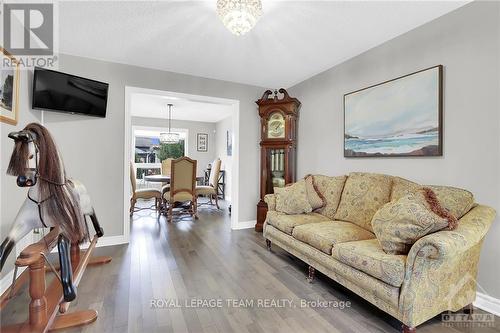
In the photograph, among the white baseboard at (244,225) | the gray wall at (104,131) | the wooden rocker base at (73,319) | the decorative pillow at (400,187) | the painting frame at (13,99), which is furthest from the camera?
the white baseboard at (244,225)

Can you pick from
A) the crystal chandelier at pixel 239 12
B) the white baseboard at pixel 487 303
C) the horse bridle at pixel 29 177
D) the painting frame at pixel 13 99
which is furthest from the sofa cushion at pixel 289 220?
the painting frame at pixel 13 99

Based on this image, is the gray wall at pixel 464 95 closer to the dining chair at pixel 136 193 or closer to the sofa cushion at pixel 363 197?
the sofa cushion at pixel 363 197

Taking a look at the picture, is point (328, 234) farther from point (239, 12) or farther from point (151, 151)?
point (151, 151)

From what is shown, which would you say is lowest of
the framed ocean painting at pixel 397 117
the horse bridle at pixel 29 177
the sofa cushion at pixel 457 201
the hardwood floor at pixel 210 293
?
the hardwood floor at pixel 210 293

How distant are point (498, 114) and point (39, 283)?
3364 millimetres

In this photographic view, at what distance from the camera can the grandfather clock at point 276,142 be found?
3791 millimetres

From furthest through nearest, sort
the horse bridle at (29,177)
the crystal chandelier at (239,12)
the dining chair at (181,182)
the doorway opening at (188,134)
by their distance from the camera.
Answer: the doorway opening at (188,134) < the dining chair at (181,182) < the crystal chandelier at (239,12) < the horse bridle at (29,177)

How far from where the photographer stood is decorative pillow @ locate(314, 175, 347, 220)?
112 inches

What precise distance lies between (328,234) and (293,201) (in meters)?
0.81

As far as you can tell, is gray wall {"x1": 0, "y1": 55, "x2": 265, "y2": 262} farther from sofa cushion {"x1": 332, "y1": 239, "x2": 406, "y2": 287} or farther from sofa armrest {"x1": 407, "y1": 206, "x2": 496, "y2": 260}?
sofa armrest {"x1": 407, "y1": 206, "x2": 496, "y2": 260}

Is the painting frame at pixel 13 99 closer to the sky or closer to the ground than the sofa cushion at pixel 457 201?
closer to the sky

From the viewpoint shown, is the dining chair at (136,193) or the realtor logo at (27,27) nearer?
the realtor logo at (27,27)

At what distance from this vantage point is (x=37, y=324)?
56.4 inches

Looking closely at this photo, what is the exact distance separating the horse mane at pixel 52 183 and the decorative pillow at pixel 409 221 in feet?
6.76
